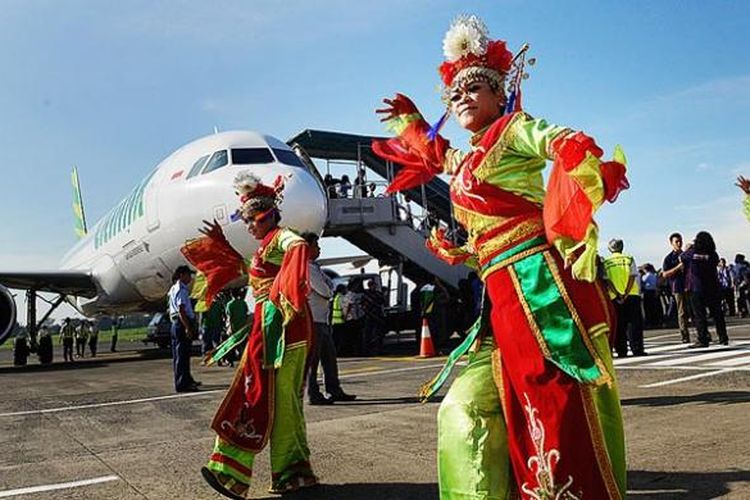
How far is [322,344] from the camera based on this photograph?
25.6 feet

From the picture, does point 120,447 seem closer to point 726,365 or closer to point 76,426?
point 76,426

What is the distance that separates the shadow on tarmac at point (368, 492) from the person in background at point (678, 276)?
29.8 ft

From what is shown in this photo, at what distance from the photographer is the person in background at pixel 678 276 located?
38.4 ft

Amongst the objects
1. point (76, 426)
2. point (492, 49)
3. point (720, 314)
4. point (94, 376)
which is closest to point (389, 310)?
point (94, 376)

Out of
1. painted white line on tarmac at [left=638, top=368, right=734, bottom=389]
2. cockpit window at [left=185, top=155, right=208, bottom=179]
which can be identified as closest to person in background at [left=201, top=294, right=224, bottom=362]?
cockpit window at [left=185, top=155, right=208, bottom=179]

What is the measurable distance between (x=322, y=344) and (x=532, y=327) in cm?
556

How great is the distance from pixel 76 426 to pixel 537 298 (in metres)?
5.84

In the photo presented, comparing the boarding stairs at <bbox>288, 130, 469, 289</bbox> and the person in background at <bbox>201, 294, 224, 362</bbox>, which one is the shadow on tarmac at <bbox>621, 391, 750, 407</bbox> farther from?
the boarding stairs at <bbox>288, 130, 469, 289</bbox>

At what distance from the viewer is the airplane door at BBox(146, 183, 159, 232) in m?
14.6

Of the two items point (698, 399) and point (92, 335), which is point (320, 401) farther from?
point (92, 335)

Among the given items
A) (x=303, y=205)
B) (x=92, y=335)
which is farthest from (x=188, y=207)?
(x=92, y=335)

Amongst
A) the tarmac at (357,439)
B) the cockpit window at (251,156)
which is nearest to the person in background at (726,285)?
the tarmac at (357,439)

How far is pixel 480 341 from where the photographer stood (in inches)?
107

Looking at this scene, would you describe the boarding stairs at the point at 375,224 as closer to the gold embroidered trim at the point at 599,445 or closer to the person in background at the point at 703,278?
the person in background at the point at 703,278
